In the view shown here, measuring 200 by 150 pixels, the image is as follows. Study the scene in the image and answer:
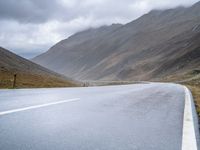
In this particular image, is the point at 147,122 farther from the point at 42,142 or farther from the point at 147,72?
the point at 147,72

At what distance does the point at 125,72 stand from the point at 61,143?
162 m

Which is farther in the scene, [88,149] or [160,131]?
[160,131]

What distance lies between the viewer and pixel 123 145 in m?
4.18

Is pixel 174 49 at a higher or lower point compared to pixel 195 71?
higher

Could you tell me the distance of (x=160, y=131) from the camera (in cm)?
544

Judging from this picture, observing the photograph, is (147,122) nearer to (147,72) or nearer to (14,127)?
(14,127)

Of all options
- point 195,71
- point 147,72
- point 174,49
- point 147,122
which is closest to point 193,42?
point 174,49

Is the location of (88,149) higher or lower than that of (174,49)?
lower

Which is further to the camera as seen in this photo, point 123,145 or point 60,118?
point 60,118

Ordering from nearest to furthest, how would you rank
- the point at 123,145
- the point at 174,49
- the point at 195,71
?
1. the point at 123,145
2. the point at 195,71
3. the point at 174,49

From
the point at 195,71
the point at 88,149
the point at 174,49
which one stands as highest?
the point at 174,49

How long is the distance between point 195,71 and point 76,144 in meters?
120

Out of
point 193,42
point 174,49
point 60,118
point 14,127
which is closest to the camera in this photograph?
point 14,127

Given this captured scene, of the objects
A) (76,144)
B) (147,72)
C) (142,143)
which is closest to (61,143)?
(76,144)
